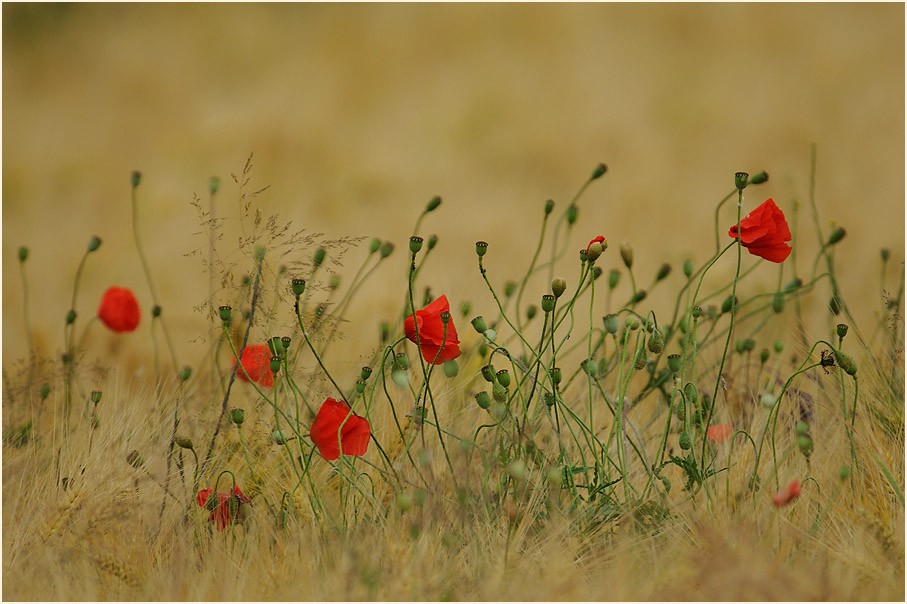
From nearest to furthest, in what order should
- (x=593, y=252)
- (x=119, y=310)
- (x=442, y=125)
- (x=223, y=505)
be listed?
(x=593, y=252) < (x=223, y=505) < (x=119, y=310) < (x=442, y=125)

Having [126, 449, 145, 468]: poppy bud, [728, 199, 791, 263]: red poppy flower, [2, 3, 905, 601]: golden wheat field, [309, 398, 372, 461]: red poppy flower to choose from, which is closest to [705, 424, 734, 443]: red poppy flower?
[2, 3, 905, 601]: golden wheat field

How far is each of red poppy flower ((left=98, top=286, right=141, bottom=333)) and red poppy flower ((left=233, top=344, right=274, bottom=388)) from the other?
1.31 feet

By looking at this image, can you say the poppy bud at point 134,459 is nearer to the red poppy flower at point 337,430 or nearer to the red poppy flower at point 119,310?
the red poppy flower at point 337,430

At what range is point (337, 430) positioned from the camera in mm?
1152

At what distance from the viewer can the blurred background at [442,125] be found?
8.98 ft

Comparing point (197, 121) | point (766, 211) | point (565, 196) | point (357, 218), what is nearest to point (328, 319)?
point (766, 211)

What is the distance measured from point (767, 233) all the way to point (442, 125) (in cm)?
249

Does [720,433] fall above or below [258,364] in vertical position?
below

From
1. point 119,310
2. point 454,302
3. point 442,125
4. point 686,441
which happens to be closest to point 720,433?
point 686,441

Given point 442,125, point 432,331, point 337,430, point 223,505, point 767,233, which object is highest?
point 442,125

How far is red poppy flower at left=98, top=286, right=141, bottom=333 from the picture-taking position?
1.61 m

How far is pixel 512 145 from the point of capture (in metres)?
3.41

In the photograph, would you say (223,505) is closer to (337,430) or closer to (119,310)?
(337,430)

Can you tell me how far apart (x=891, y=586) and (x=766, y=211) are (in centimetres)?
47
